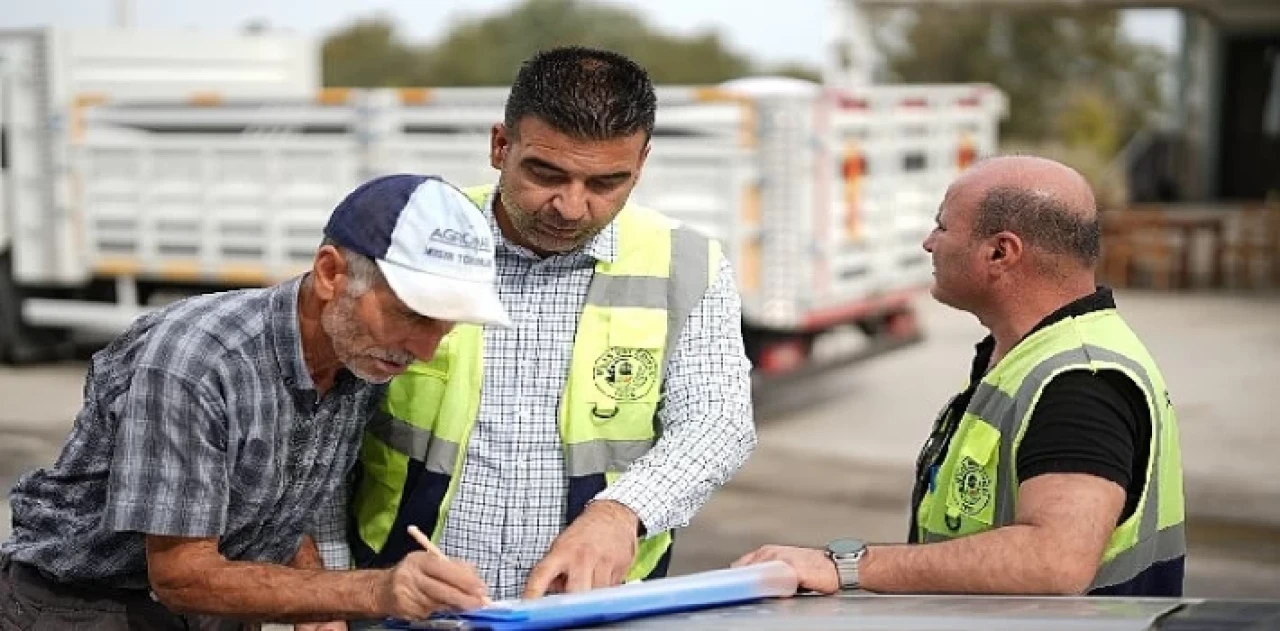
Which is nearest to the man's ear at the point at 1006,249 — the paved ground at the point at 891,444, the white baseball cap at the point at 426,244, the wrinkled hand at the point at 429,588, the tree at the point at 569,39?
the white baseball cap at the point at 426,244

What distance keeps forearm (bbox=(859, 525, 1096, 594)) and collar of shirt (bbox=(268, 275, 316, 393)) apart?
0.92 metres

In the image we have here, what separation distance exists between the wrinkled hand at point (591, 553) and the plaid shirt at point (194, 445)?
0.41m

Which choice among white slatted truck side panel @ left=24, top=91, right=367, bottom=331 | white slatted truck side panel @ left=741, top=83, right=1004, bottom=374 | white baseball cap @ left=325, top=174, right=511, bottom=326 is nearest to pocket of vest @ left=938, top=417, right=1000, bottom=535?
white baseball cap @ left=325, top=174, right=511, bottom=326

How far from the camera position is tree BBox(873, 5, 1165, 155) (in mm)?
44750

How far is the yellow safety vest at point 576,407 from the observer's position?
3.09 m

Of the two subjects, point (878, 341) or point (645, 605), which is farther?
point (878, 341)

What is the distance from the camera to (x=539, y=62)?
3.01 metres

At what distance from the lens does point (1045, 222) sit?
3139mm

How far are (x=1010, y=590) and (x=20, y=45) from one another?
1184 centimetres

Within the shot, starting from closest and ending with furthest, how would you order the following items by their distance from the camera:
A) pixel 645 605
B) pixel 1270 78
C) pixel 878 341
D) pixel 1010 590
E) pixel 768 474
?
pixel 645 605, pixel 1010 590, pixel 768 474, pixel 878 341, pixel 1270 78

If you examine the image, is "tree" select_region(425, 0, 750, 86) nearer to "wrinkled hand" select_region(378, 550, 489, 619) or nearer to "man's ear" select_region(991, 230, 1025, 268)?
"man's ear" select_region(991, 230, 1025, 268)

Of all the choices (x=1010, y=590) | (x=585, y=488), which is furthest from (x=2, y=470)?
(x=1010, y=590)

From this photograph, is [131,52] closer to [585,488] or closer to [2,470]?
[2,470]

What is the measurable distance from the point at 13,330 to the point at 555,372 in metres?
11.3
